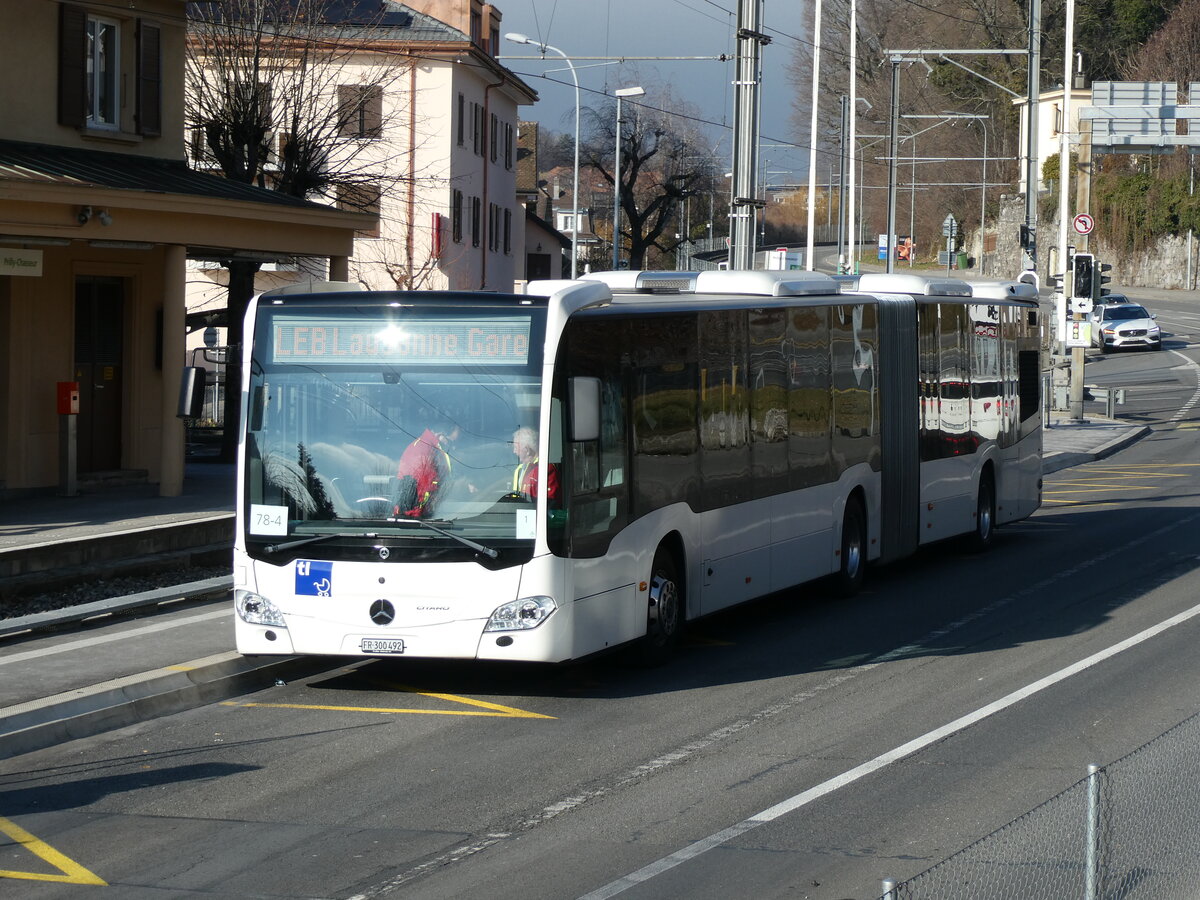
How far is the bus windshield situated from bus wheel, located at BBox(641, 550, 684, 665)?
1.71 meters

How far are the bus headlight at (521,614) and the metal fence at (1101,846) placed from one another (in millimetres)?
4649

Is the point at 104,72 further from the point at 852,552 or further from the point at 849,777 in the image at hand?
the point at 849,777

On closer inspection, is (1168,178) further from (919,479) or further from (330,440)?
(330,440)

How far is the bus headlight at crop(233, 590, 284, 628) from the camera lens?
1105 centimetres

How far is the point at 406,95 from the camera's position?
47.4 meters

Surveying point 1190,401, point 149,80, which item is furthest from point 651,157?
point 149,80

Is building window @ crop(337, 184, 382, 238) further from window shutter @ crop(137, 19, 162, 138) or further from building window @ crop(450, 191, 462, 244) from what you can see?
building window @ crop(450, 191, 462, 244)

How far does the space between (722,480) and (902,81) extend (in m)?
93.9

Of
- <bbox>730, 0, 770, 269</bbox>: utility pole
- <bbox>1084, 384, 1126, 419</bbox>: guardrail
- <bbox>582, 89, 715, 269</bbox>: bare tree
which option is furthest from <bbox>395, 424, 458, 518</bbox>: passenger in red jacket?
<bbox>582, 89, 715, 269</bbox>: bare tree

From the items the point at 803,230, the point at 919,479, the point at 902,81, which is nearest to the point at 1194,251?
the point at 902,81

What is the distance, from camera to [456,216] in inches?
1944

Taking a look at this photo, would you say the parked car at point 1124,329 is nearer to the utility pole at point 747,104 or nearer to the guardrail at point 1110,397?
the guardrail at point 1110,397

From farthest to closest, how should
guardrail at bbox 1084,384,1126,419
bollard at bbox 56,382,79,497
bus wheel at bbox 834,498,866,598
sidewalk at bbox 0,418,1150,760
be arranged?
guardrail at bbox 1084,384,1126,419
bollard at bbox 56,382,79,497
bus wheel at bbox 834,498,866,598
sidewalk at bbox 0,418,1150,760

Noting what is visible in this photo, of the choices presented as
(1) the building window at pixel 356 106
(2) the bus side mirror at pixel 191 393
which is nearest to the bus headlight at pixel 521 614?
(2) the bus side mirror at pixel 191 393
